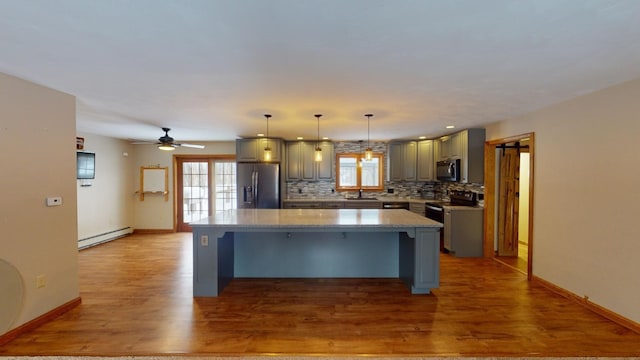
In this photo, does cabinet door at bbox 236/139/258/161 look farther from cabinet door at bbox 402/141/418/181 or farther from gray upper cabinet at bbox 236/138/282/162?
cabinet door at bbox 402/141/418/181

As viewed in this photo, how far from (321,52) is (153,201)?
6.62 metres

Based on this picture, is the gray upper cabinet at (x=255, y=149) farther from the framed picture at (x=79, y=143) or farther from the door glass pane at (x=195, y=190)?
the framed picture at (x=79, y=143)

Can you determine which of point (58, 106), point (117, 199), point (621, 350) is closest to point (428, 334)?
point (621, 350)

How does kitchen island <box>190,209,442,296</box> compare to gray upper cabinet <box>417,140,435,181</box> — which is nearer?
kitchen island <box>190,209,442,296</box>

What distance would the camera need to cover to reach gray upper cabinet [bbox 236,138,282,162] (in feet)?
20.3

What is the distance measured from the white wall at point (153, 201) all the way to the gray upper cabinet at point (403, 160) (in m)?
3.82

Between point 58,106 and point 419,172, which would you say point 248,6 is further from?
point 419,172

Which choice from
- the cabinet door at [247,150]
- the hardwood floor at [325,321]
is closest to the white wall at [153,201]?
the cabinet door at [247,150]

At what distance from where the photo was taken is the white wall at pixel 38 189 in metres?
2.59

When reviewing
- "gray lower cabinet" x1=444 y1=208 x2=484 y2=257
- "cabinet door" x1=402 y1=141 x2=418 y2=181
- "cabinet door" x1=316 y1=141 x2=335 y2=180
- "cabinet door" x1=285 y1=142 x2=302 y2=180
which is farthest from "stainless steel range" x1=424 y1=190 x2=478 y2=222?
"cabinet door" x1=285 y1=142 x2=302 y2=180

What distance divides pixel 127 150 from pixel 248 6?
6794 millimetres

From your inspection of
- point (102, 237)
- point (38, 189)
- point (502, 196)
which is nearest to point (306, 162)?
point (502, 196)

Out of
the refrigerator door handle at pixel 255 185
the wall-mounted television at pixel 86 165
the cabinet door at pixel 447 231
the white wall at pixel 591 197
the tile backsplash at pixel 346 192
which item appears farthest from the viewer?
the tile backsplash at pixel 346 192

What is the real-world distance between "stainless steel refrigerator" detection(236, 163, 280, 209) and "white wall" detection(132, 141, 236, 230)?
1.32 metres
